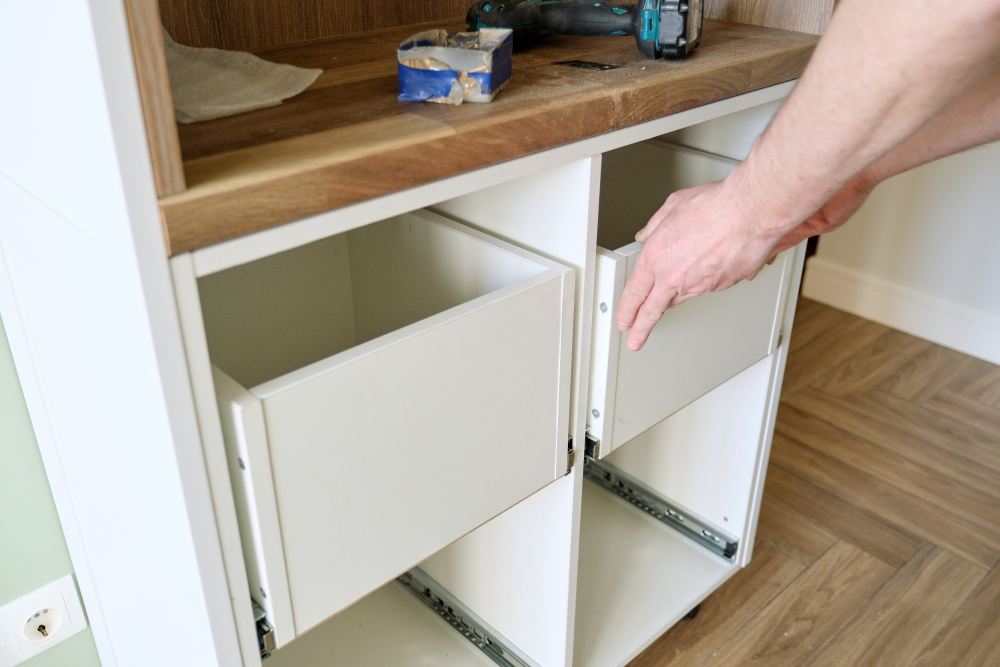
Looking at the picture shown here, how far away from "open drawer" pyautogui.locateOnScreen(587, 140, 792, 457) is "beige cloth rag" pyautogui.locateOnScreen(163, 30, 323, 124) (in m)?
0.29

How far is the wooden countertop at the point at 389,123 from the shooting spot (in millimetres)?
460

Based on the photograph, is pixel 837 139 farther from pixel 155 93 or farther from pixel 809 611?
pixel 809 611

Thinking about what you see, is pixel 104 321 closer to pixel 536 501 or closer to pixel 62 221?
pixel 62 221

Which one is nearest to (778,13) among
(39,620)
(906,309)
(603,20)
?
(603,20)

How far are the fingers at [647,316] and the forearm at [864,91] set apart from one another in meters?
0.11

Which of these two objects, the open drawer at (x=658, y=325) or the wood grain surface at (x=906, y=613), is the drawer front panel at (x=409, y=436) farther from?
the wood grain surface at (x=906, y=613)

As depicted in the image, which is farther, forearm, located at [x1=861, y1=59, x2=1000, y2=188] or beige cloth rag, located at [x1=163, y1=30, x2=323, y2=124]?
forearm, located at [x1=861, y1=59, x2=1000, y2=188]

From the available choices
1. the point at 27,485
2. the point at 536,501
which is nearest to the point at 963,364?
the point at 536,501

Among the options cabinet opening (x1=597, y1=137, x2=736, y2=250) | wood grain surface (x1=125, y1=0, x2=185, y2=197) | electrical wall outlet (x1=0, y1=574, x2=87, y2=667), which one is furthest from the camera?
cabinet opening (x1=597, y1=137, x2=736, y2=250)

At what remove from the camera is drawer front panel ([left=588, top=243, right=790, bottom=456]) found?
75 cm

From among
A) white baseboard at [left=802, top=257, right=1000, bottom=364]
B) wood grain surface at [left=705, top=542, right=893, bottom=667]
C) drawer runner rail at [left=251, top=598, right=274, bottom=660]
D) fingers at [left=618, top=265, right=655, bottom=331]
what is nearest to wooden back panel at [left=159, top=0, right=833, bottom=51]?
fingers at [left=618, top=265, right=655, bottom=331]

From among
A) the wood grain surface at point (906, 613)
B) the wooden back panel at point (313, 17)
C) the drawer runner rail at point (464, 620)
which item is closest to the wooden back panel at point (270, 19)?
the wooden back panel at point (313, 17)

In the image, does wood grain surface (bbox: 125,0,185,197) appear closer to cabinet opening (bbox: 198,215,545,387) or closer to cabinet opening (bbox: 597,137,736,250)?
cabinet opening (bbox: 198,215,545,387)

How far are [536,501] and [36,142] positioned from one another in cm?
56
